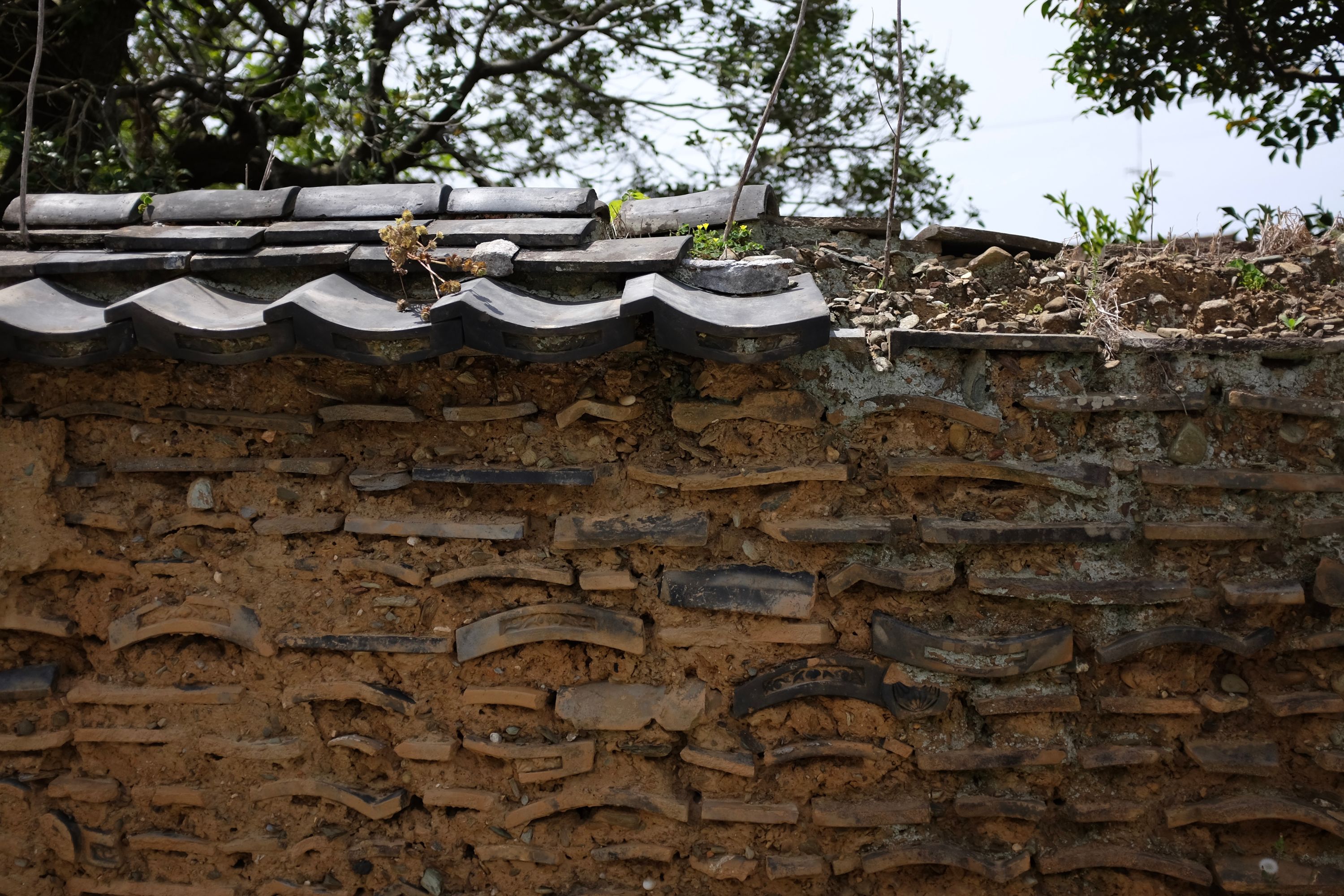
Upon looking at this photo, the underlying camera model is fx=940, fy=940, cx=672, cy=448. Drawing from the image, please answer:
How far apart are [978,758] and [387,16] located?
6472mm

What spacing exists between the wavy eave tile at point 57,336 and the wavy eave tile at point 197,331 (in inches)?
1.7

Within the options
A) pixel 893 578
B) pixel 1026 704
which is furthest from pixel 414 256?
pixel 1026 704

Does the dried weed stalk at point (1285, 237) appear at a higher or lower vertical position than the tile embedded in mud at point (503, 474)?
higher

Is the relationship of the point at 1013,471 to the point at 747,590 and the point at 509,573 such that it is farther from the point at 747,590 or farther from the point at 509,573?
the point at 509,573

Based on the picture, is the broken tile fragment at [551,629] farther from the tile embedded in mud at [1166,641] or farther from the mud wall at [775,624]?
the tile embedded in mud at [1166,641]

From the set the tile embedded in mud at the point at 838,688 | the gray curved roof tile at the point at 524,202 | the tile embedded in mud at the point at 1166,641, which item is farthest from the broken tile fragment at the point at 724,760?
the gray curved roof tile at the point at 524,202

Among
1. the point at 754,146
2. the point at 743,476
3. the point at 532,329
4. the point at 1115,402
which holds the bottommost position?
the point at 743,476

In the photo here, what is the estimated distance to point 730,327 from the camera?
7.38 feet

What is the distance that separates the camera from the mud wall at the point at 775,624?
8.56 feet

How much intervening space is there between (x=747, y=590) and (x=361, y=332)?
48.6 inches

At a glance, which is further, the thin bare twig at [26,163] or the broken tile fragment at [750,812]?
the thin bare twig at [26,163]

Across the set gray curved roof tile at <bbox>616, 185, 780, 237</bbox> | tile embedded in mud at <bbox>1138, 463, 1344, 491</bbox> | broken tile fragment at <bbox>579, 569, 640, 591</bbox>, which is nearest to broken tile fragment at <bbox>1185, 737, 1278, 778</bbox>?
tile embedded in mud at <bbox>1138, 463, 1344, 491</bbox>

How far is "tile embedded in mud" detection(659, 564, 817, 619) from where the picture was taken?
8.56ft

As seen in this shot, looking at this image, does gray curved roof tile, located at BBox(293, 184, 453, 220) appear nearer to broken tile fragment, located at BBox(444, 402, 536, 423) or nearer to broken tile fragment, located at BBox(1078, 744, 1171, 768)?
broken tile fragment, located at BBox(444, 402, 536, 423)
